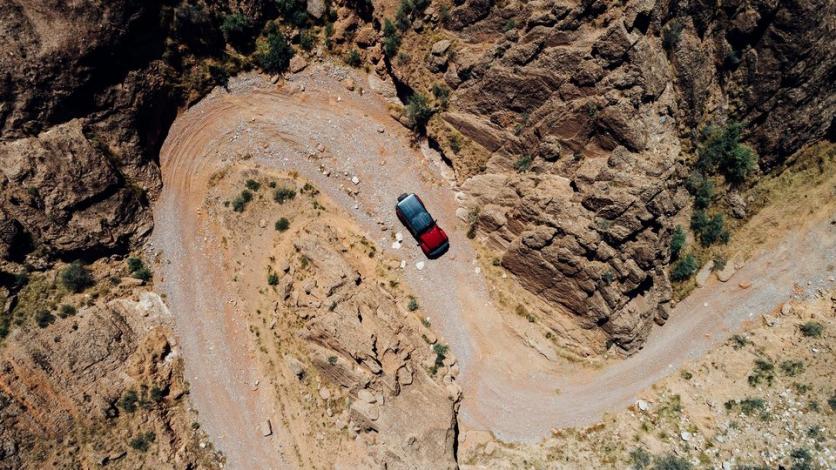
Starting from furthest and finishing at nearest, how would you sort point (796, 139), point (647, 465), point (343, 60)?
1. point (343, 60)
2. point (796, 139)
3. point (647, 465)

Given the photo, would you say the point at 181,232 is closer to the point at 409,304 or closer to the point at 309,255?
the point at 309,255

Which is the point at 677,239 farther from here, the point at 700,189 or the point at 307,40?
the point at 307,40

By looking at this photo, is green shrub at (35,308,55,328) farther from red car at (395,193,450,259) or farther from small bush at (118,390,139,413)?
red car at (395,193,450,259)

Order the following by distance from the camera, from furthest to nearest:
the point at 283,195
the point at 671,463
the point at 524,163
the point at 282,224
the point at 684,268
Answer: the point at 283,195 < the point at 282,224 < the point at 684,268 < the point at 524,163 < the point at 671,463

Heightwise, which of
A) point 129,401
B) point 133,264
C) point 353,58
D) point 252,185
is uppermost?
point 353,58

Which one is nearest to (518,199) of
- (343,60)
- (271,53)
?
(343,60)

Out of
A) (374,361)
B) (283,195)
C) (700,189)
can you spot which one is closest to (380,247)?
(283,195)
